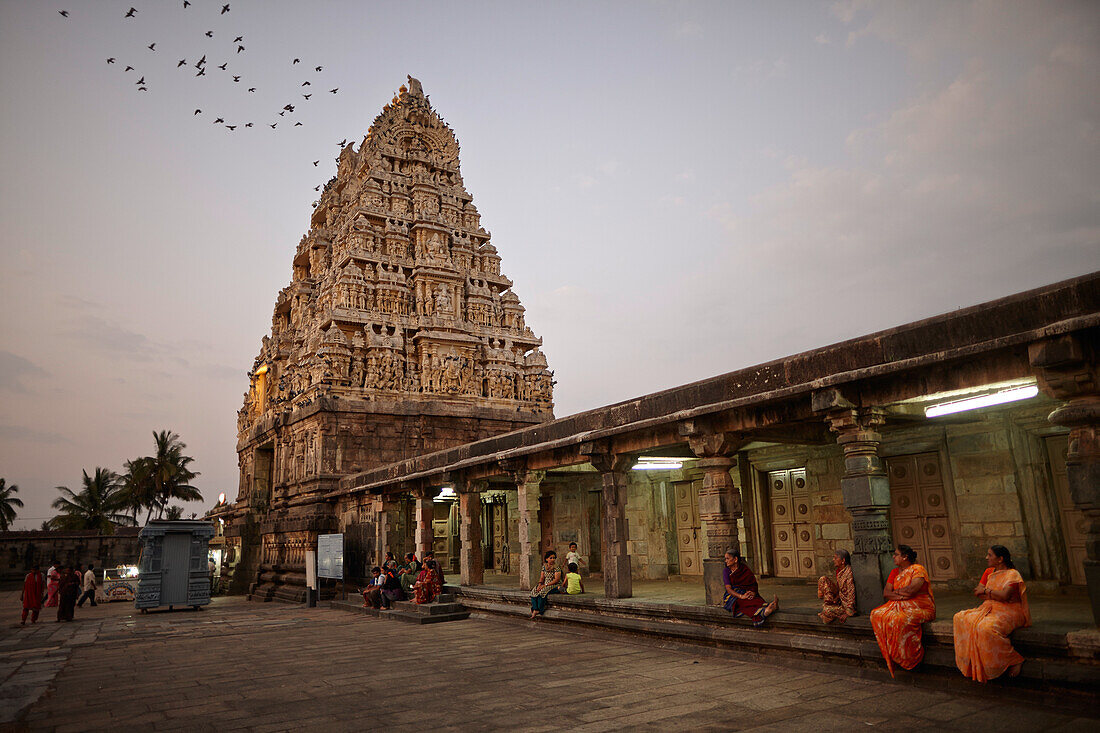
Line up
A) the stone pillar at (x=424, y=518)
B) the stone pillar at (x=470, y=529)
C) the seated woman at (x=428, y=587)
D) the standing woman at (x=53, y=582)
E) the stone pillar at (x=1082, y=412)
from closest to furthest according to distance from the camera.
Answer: the stone pillar at (x=1082, y=412), the seated woman at (x=428, y=587), the stone pillar at (x=470, y=529), the stone pillar at (x=424, y=518), the standing woman at (x=53, y=582)

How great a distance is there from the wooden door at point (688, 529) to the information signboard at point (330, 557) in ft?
27.1

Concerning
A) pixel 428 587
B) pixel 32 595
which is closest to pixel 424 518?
pixel 428 587

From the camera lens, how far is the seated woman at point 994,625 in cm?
549

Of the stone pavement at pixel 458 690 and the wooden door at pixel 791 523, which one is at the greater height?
the wooden door at pixel 791 523

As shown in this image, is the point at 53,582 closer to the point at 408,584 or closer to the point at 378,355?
the point at 378,355

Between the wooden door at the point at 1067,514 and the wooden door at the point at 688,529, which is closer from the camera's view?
the wooden door at the point at 1067,514

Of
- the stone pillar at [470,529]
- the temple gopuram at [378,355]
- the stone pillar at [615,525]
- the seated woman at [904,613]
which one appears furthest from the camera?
the temple gopuram at [378,355]

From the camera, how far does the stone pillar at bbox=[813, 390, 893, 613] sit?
22.9 ft

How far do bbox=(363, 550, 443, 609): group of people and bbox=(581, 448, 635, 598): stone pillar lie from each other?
16.1ft

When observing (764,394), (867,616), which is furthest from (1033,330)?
(867,616)

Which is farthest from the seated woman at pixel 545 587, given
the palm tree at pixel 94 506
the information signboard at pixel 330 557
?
the palm tree at pixel 94 506

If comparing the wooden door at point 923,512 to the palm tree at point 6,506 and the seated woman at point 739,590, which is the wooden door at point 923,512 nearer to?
the seated woman at point 739,590

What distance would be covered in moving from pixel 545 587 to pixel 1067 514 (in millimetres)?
7646

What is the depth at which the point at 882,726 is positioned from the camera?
501 cm
